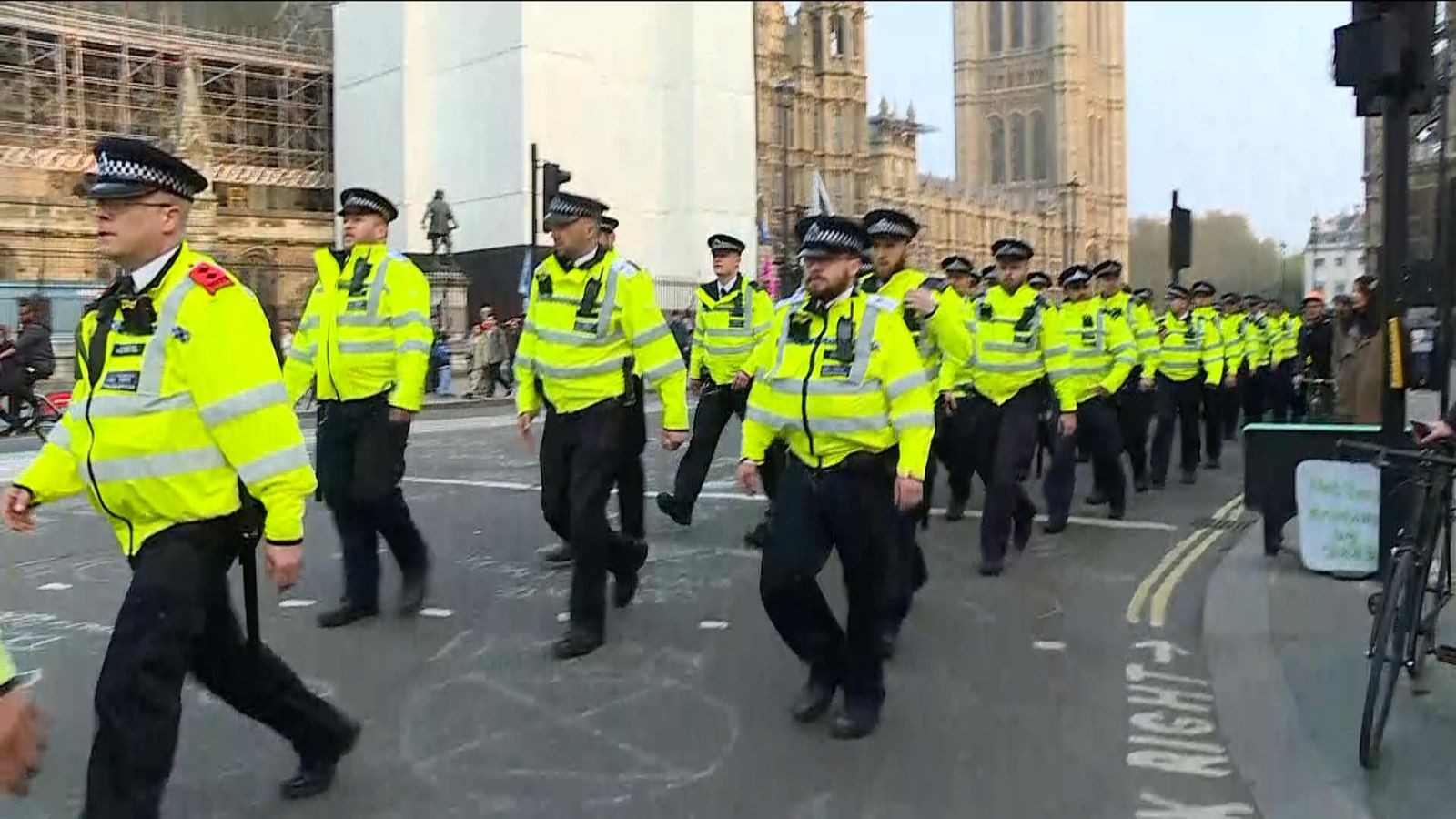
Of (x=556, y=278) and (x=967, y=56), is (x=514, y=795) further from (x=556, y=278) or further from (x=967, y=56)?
(x=967, y=56)

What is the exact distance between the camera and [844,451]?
4781 mm

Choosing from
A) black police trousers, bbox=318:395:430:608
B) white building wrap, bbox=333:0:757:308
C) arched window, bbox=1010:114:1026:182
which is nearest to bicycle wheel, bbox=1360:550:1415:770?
black police trousers, bbox=318:395:430:608

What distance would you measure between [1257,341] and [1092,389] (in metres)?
9.19

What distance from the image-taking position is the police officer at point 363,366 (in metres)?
6.30

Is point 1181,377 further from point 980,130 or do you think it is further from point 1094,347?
point 980,130

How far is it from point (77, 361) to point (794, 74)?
82487mm

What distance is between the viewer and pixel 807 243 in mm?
4848

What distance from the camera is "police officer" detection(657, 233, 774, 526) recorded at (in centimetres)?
928

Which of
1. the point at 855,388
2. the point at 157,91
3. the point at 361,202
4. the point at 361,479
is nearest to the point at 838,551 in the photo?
the point at 855,388

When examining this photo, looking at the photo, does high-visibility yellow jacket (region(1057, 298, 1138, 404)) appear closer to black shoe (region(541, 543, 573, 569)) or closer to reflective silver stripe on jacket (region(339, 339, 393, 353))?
black shoe (region(541, 543, 573, 569))

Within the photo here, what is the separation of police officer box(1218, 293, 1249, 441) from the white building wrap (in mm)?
28097

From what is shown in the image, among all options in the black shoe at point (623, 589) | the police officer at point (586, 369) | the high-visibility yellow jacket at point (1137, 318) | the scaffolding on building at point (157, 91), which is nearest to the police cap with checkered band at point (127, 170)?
the police officer at point (586, 369)

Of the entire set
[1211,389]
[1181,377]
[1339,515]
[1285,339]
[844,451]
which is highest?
[1285,339]

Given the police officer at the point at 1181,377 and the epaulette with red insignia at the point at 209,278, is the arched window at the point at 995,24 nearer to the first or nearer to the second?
the police officer at the point at 1181,377
